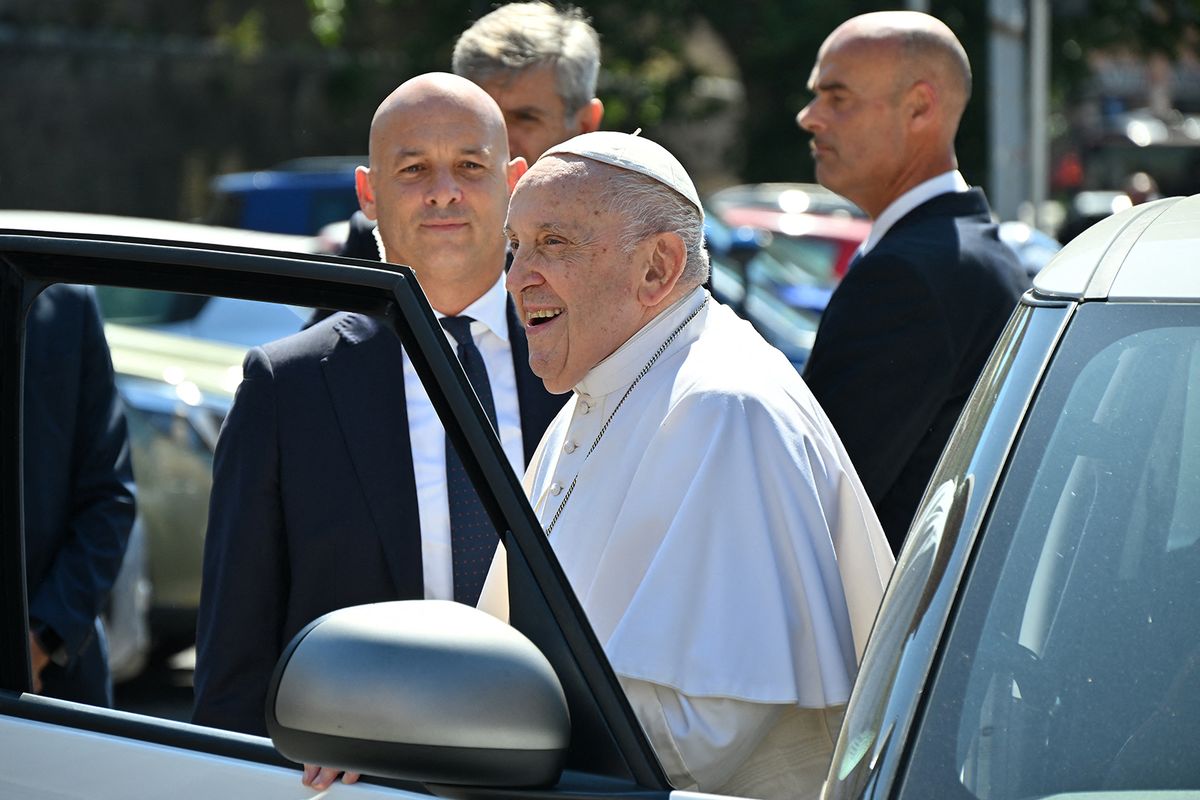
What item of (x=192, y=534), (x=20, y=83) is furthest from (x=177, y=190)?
(x=192, y=534)

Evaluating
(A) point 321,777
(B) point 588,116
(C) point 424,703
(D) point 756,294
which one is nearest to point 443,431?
(A) point 321,777

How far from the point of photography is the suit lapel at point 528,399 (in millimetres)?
3064

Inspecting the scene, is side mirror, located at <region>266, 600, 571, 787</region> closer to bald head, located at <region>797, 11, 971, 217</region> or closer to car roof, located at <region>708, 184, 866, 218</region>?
bald head, located at <region>797, 11, 971, 217</region>

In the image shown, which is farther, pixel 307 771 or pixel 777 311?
pixel 777 311

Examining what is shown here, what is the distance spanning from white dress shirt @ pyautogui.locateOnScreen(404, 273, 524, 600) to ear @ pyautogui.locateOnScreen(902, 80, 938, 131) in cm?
133

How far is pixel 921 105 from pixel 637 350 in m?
1.89

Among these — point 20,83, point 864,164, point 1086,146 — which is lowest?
point 1086,146

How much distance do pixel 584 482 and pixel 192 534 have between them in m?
4.42

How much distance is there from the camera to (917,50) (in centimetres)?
403

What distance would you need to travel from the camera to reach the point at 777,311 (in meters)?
9.84

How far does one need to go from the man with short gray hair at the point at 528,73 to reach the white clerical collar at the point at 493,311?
3.83 feet

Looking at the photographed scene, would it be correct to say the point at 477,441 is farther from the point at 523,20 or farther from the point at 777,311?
the point at 777,311

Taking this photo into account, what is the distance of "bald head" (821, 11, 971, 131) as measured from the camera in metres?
4.02

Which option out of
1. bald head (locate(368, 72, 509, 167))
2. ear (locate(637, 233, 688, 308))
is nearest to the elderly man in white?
ear (locate(637, 233, 688, 308))
